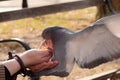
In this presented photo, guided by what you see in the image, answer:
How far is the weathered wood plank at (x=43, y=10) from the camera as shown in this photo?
13.9 ft

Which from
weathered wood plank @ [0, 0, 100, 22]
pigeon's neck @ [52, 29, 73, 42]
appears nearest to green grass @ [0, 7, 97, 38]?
weathered wood plank @ [0, 0, 100, 22]

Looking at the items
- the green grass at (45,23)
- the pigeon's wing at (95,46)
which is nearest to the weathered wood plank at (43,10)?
the green grass at (45,23)

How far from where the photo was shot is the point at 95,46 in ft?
8.21

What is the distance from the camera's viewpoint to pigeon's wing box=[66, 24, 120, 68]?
2422mm

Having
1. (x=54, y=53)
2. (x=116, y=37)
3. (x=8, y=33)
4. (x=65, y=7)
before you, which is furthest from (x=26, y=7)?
(x=116, y=37)

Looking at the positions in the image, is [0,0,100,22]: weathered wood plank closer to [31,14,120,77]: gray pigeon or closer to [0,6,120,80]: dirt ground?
[0,6,120,80]: dirt ground

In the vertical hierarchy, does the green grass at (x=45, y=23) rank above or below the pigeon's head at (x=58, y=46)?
below

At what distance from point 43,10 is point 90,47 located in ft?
7.23

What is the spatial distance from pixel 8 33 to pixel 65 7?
4.91ft

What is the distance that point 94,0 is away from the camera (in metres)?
5.02

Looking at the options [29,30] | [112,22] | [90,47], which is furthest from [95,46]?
[29,30]

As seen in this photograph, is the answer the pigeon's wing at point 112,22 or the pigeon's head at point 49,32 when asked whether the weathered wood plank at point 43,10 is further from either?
the pigeon's wing at point 112,22

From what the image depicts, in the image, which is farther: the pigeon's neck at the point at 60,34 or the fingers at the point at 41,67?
the pigeon's neck at the point at 60,34

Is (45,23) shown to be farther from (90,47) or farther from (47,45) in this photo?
(90,47)
